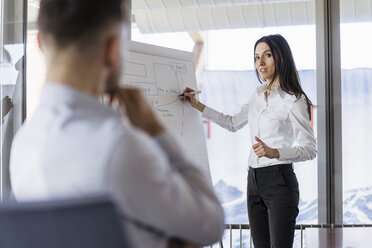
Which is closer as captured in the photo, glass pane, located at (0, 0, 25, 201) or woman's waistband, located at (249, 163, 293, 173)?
woman's waistband, located at (249, 163, 293, 173)

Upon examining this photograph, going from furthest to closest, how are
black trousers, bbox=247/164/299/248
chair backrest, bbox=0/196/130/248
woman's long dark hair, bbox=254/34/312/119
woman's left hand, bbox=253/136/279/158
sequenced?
woman's long dark hair, bbox=254/34/312/119
black trousers, bbox=247/164/299/248
woman's left hand, bbox=253/136/279/158
chair backrest, bbox=0/196/130/248

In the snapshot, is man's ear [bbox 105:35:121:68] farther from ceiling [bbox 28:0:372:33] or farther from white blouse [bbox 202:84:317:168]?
ceiling [bbox 28:0:372:33]

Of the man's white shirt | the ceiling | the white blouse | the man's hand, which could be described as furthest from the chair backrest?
the ceiling

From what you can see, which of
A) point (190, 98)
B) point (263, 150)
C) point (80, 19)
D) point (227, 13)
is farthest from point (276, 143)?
point (80, 19)

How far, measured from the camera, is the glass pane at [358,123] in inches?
144

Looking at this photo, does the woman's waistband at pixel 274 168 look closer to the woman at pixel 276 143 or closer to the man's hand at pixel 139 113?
the woman at pixel 276 143

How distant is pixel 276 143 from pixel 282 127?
0.09 m

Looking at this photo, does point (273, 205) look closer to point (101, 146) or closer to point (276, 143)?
point (276, 143)

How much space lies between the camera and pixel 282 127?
112 inches

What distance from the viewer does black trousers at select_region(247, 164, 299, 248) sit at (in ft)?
8.90

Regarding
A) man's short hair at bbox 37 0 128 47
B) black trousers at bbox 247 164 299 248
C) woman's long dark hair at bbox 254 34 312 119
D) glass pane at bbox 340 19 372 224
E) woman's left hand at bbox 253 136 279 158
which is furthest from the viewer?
glass pane at bbox 340 19 372 224

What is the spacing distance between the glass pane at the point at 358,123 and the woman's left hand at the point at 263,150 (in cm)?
125

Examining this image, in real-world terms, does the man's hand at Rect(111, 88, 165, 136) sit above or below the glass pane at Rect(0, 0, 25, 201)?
below

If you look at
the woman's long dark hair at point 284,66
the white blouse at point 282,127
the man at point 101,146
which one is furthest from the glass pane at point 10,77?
the man at point 101,146
